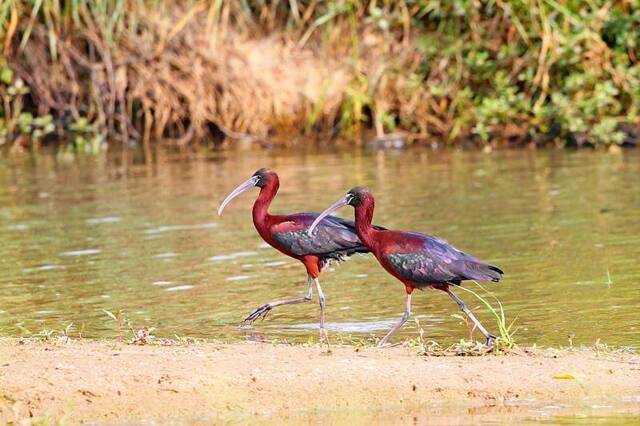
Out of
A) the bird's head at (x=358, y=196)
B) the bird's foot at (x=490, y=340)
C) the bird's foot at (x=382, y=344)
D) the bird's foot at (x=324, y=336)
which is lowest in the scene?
the bird's foot at (x=324, y=336)

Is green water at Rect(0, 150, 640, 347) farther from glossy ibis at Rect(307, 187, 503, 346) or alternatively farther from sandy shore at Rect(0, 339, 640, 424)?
sandy shore at Rect(0, 339, 640, 424)

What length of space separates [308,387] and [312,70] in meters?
12.7

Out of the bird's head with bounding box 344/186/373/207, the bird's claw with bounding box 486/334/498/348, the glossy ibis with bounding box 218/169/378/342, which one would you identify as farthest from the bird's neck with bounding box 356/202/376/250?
the bird's claw with bounding box 486/334/498/348

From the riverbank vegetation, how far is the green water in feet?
2.91

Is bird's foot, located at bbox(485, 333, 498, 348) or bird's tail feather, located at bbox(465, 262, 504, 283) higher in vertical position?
bird's tail feather, located at bbox(465, 262, 504, 283)

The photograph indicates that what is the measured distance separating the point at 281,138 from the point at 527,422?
13.4 metres

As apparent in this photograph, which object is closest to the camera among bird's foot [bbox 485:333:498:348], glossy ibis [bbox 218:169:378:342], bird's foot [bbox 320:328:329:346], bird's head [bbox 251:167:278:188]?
bird's foot [bbox 485:333:498:348]

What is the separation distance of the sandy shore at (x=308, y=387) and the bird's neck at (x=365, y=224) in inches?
35.1

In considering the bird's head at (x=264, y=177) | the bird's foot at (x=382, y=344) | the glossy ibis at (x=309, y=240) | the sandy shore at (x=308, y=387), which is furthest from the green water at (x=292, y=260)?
the sandy shore at (x=308, y=387)

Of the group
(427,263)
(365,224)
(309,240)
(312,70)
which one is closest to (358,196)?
(365,224)

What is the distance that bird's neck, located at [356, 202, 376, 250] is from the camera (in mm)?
7258

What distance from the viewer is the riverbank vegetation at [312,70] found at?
57.1 feet

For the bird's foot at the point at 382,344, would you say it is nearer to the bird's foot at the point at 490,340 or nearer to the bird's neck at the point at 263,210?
the bird's foot at the point at 490,340

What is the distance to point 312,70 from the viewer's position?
18609 millimetres
